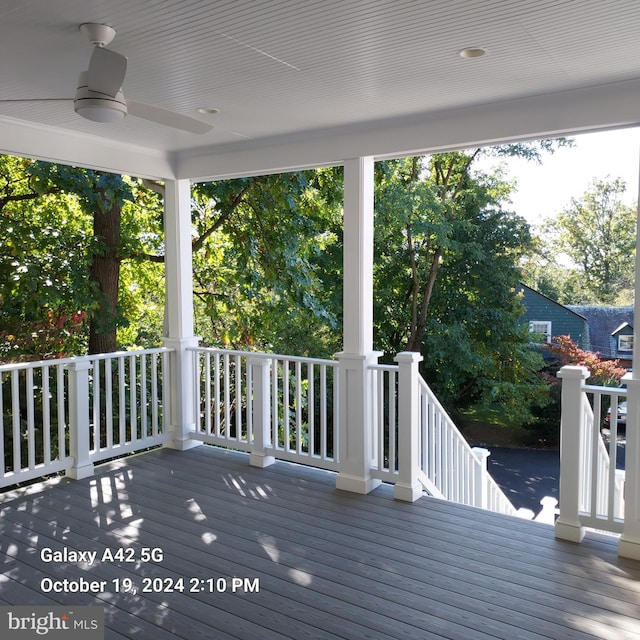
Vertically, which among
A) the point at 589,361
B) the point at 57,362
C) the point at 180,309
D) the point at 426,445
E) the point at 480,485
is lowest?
the point at 480,485

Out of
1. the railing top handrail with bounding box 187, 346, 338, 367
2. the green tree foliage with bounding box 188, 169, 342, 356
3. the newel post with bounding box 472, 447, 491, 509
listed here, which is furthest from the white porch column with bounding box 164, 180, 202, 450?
the newel post with bounding box 472, 447, 491, 509

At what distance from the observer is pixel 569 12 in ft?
8.09

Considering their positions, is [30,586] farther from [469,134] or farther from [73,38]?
[469,134]

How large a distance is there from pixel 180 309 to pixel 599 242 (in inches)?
473

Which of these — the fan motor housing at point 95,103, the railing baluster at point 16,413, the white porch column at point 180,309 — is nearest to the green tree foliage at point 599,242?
the white porch column at point 180,309

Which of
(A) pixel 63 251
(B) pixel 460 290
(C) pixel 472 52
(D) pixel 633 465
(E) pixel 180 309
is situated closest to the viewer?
(C) pixel 472 52

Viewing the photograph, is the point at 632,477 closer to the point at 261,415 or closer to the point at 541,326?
the point at 261,415

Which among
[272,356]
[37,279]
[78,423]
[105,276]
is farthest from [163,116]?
[105,276]

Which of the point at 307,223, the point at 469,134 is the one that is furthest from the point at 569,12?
the point at 307,223

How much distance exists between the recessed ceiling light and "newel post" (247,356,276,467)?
116 inches

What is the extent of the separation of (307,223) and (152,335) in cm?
476

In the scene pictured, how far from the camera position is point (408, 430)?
436cm

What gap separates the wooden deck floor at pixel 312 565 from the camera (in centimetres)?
274

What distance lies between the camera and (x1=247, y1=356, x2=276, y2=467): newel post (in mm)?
5094
